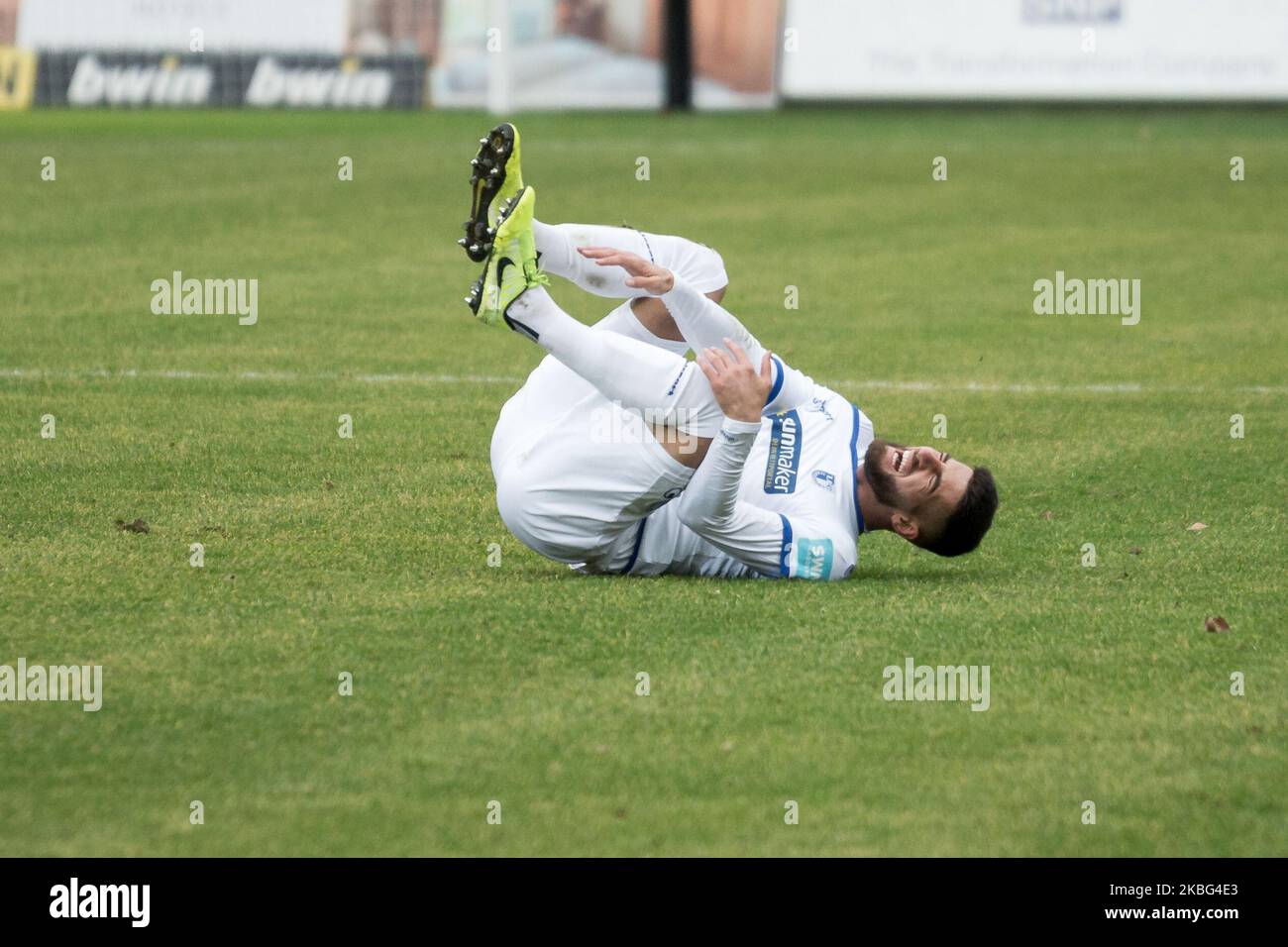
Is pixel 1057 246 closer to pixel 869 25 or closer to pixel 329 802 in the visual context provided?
pixel 329 802

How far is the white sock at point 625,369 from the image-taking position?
6.44 metres

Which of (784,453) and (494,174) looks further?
(784,453)

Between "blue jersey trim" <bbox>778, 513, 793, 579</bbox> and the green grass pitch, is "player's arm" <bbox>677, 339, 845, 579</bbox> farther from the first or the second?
the green grass pitch

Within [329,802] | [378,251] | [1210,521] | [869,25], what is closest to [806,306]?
[378,251]

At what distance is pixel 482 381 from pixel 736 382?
457 centimetres

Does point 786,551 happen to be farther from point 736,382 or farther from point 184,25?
point 184,25

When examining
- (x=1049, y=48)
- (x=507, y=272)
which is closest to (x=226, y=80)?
(x=1049, y=48)

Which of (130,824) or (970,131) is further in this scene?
(970,131)

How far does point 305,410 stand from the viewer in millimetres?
9742

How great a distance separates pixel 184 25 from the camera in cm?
3102

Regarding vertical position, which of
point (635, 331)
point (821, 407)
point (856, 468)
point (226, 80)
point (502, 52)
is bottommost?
point (226, 80)

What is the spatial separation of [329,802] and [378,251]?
11273 millimetres

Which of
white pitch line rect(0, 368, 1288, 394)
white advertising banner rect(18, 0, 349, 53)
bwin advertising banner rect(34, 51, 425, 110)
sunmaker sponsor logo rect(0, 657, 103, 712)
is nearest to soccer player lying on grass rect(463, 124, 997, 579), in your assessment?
sunmaker sponsor logo rect(0, 657, 103, 712)

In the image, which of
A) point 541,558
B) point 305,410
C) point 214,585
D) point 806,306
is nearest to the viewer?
point 214,585
